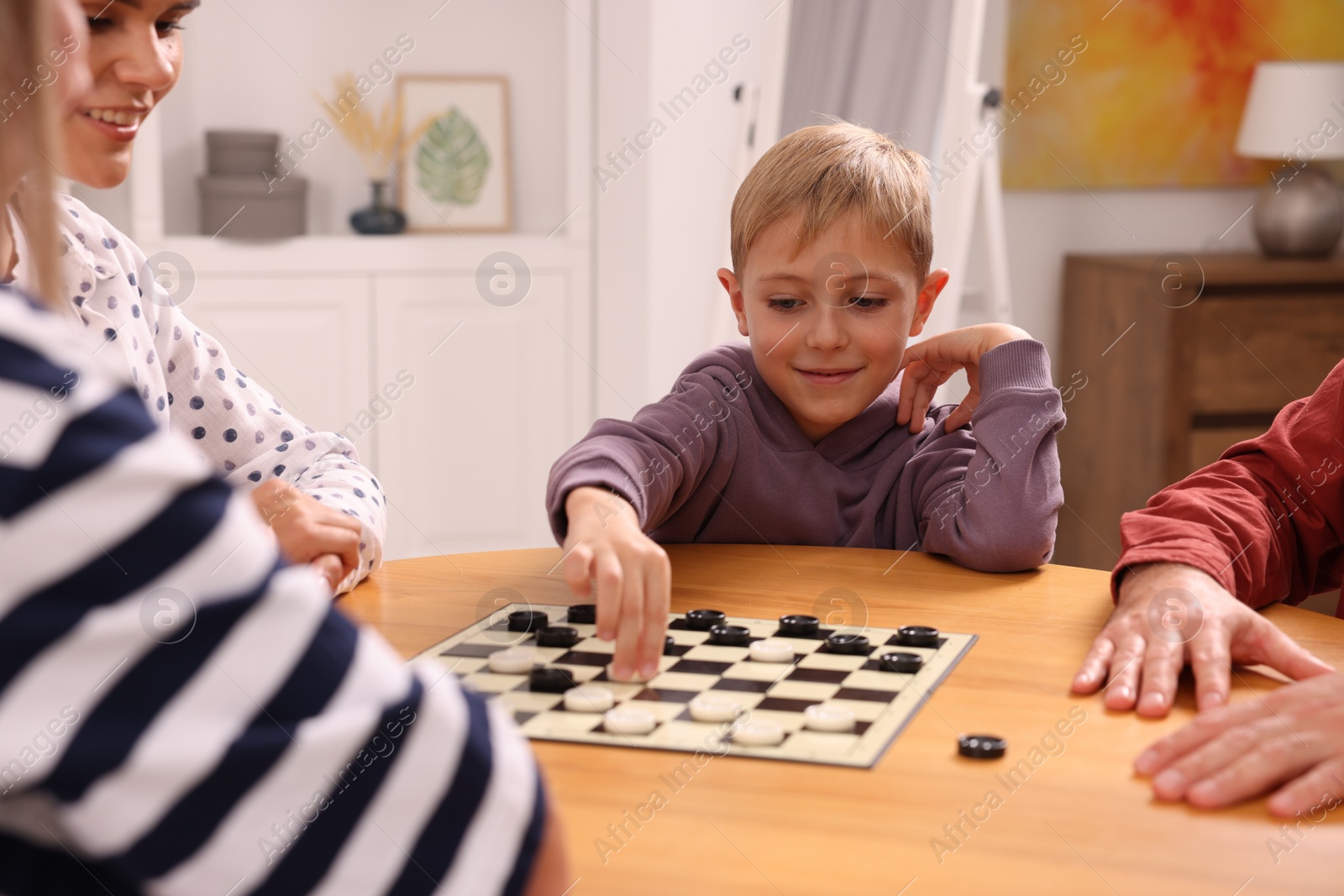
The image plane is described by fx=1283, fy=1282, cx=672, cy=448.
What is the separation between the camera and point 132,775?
0.42m

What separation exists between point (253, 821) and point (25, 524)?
0.13 metres

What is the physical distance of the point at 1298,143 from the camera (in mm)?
3697

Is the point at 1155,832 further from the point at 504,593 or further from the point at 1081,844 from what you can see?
the point at 504,593

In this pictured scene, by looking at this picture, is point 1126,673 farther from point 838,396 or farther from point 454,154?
point 454,154

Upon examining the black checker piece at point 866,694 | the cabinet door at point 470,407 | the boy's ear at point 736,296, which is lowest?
the cabinet door at point 470,407

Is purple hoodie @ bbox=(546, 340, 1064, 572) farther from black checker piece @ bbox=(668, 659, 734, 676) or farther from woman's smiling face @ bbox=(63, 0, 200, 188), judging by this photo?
woman's smiling face @ bbox=(63, 0, 200, 188)

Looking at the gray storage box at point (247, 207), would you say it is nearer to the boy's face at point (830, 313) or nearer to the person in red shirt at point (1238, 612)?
the boy's face at point (830, 313)

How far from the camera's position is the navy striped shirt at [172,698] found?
0.41 metres

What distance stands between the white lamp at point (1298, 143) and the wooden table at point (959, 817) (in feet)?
9.95

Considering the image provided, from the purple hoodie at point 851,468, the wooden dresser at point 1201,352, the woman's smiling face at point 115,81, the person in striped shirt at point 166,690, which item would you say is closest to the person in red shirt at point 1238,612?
the purple hoodie at point 851,468

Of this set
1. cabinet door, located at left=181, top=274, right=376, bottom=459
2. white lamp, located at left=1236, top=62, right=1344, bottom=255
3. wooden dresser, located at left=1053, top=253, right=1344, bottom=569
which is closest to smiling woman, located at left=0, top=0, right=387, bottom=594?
cabinet door, located at left=181, top=274, right=376, bottom=459

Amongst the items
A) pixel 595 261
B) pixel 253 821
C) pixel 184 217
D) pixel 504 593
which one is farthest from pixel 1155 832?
pixel 184 217

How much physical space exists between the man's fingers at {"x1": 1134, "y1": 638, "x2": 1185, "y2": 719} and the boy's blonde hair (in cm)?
66

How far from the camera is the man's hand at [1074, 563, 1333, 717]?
3.15ft
